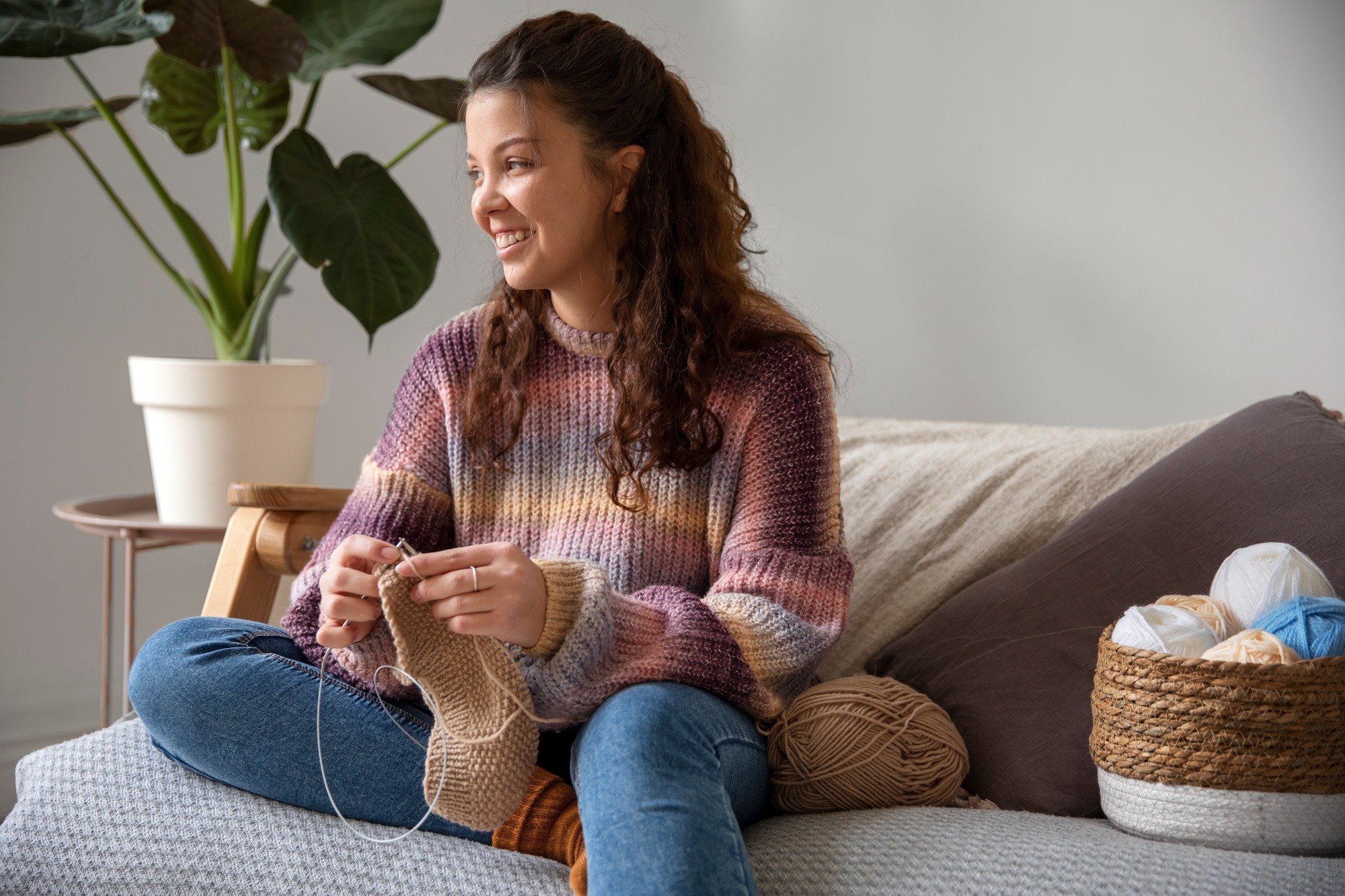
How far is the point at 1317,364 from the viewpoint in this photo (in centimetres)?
164

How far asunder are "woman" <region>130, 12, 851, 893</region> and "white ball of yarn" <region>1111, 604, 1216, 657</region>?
0.26 m

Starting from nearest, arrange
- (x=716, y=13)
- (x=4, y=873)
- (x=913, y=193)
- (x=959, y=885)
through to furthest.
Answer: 1. (x=959, y=885)
2. (x=4, y=873)
3. (x=913, y=193)
4. (x=716, y=13)

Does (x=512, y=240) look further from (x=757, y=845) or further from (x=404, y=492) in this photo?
(x=757, y=845)

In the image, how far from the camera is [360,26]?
161 cm

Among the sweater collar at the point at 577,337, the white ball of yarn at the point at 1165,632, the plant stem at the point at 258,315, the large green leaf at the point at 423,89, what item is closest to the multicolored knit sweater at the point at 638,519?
the sweater collar at the point at 577,337

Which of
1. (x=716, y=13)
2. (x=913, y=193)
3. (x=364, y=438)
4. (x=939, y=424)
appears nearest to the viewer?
(x=939, y=424)

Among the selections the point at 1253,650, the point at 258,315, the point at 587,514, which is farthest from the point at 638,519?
the point at 258,315

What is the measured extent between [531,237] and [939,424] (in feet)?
2.36

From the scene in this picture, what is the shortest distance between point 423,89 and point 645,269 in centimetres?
73

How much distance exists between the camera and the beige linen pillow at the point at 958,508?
49.3 inches

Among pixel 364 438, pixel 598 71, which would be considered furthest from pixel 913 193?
pixel 364 438

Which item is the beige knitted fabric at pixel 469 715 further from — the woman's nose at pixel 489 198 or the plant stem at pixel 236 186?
the plant stem at pixel 236 186

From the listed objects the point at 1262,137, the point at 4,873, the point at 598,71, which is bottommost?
the point at 4,873

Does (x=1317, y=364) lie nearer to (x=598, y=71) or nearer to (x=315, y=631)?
(x=598, y=71)
